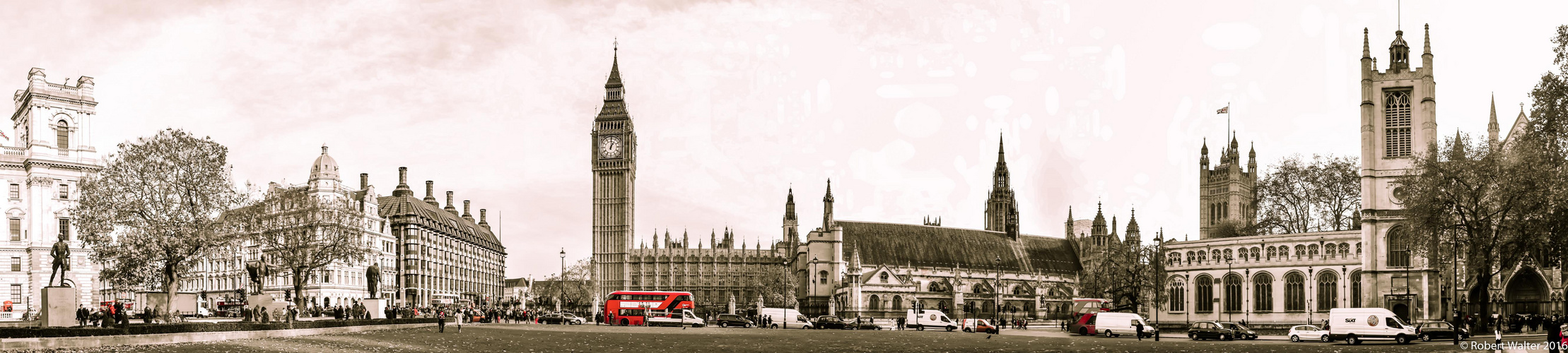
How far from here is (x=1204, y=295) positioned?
321 ft

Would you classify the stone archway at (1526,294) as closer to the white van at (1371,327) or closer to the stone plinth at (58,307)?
the white van at (1371,327)

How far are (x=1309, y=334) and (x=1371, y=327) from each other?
15.3 feet

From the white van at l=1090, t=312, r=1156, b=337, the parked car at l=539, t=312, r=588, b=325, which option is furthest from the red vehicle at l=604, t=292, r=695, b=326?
the white van at l=1090, t=312, r=1156, b=337

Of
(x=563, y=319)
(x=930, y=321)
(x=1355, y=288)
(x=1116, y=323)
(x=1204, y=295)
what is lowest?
(x=930, y=321)

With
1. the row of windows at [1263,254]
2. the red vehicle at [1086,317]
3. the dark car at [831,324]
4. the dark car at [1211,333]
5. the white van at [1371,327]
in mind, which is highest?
the row of windows at [1263,254]

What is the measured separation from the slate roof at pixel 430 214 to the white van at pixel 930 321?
60.6 metres

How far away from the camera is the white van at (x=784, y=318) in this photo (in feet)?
281

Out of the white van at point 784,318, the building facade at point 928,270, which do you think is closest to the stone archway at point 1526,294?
the white van at point 784,318

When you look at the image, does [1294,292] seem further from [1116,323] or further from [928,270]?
[928,270]

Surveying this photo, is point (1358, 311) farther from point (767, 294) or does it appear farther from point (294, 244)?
point (767, 294)

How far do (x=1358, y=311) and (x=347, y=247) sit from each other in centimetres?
4768

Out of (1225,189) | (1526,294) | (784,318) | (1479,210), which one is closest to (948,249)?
(1225,189)

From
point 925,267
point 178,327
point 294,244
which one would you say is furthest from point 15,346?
point 925,267

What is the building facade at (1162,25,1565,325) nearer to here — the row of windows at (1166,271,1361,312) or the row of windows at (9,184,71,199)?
the row of windows at (1166,271,1361,312)
